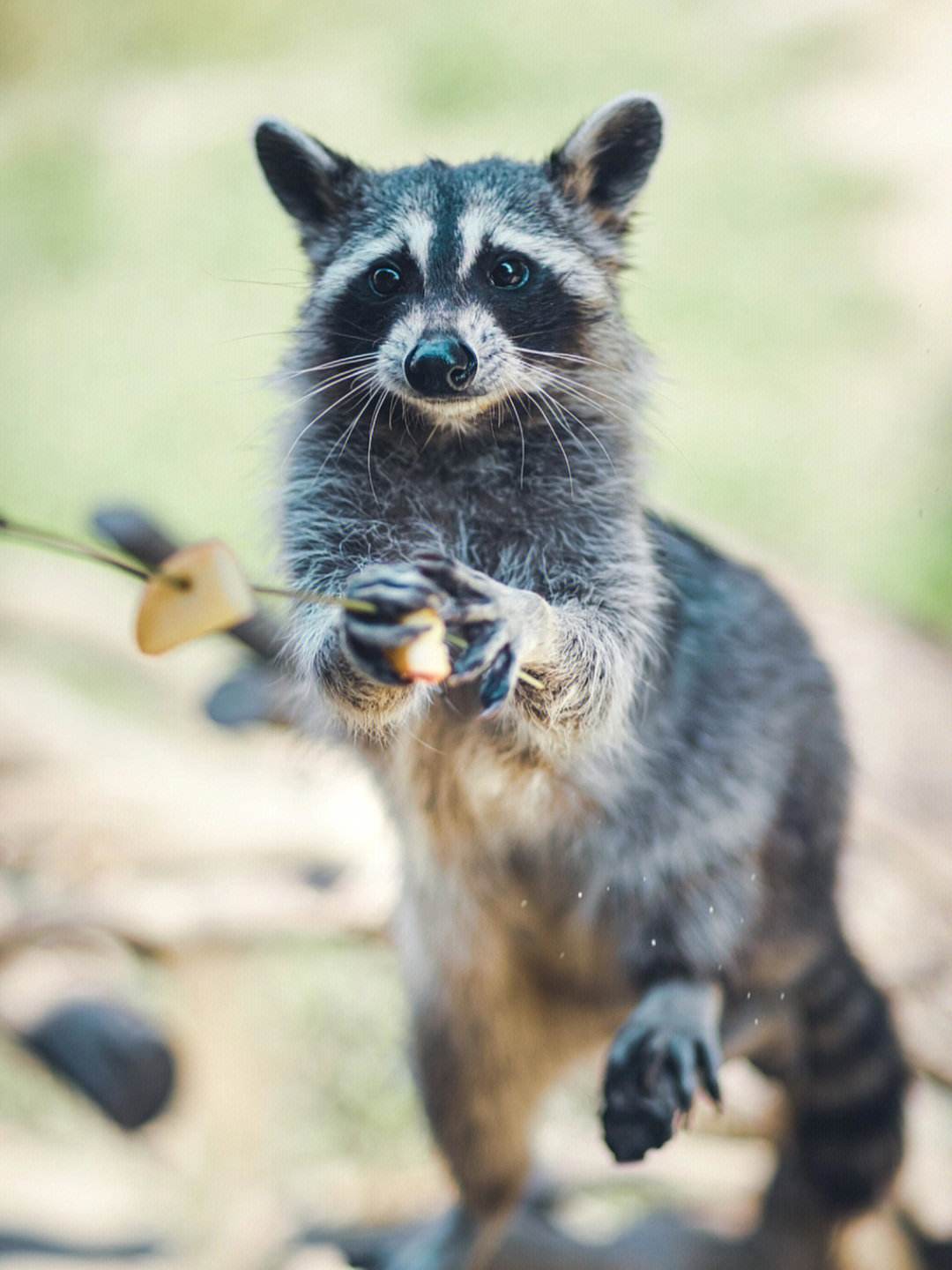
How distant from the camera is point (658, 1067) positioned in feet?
5.05

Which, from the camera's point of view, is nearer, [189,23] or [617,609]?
[617,609]

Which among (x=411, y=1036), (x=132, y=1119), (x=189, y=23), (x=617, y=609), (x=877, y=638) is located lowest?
(x=132, y=1119)

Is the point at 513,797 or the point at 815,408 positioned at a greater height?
the point at 815,408

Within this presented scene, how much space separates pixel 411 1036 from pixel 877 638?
159 cm

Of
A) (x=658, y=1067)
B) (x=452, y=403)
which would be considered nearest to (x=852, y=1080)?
(x=658, y=1067)

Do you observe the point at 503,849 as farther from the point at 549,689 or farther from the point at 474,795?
the point at 549,689

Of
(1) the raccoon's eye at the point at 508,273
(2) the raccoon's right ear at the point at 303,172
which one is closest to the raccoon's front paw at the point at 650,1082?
(1) the raccoon's eye at the point at 508,273

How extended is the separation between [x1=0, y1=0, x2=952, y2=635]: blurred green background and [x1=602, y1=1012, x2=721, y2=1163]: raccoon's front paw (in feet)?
3.73

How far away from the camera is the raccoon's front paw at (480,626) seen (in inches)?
41.4

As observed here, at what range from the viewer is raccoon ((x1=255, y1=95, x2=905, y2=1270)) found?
4.19 ft

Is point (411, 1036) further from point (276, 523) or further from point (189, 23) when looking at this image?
point (189, 23)

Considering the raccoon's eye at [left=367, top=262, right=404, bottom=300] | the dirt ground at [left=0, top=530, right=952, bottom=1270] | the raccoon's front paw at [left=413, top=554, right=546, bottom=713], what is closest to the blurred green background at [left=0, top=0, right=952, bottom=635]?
the dirt ground at [left=0, top=530, right=952, bottom=1270]

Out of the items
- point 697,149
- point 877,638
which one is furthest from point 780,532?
point 697,149

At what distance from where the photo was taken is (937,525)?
2.24 meters
